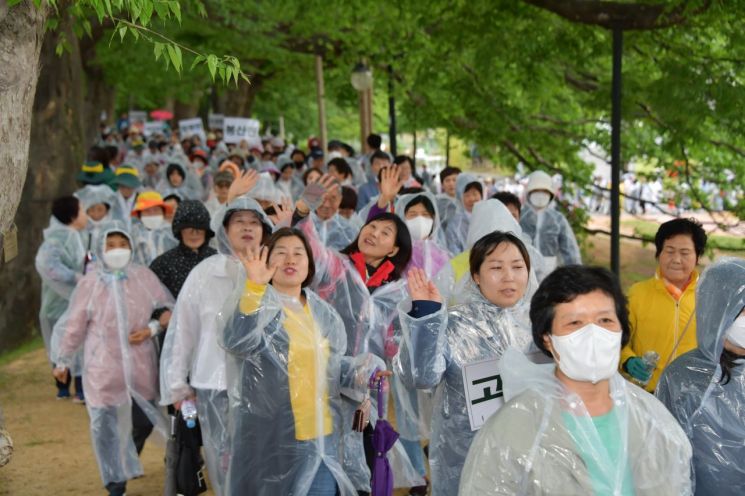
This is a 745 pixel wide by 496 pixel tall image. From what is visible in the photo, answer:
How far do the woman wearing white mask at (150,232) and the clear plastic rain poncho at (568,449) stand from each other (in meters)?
6.29

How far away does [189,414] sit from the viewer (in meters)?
5.21

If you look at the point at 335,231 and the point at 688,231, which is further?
the point at 335,231

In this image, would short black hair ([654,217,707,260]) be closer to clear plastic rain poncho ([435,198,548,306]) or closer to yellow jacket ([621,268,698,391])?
yellow jacket ([621,268,698,391])

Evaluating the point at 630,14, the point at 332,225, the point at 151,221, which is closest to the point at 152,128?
the point at 151,221

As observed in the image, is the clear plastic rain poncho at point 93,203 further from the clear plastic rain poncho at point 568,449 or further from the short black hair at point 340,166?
the clear plastic rain poncho at point 568,449

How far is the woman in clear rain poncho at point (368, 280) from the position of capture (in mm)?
5555

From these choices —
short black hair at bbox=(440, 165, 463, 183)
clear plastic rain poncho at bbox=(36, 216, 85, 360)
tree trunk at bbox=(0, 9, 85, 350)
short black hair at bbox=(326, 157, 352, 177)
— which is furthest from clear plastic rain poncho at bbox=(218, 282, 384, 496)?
tree trunk at bbox=(0, 9, 85, 350)

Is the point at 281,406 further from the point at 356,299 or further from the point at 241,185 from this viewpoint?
the point at 241,185

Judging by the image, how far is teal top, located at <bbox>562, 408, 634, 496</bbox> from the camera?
8.70 ft

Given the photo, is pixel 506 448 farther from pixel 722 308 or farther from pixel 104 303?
pixel 104 303

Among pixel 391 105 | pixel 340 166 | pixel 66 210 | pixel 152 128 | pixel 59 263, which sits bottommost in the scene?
pixel 59 263

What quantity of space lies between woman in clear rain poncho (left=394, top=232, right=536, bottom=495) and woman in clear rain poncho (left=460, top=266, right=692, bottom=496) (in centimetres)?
88

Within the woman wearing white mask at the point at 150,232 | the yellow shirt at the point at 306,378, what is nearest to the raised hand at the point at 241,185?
the yellow shirt at the point at 306,378

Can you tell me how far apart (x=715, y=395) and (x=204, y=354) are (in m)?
2.78
